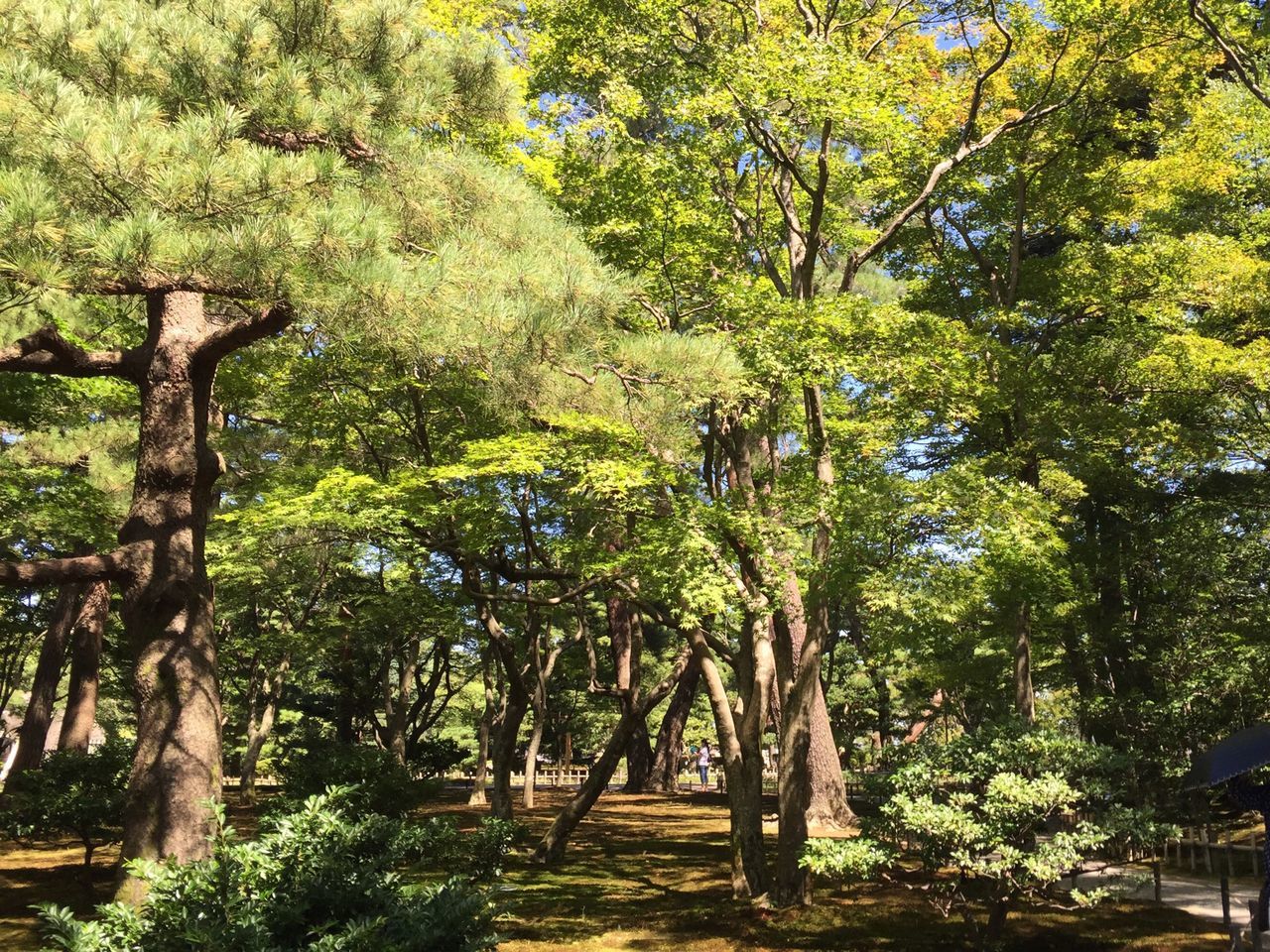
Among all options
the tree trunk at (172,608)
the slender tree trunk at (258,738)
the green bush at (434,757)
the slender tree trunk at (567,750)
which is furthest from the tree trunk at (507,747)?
the slender tree trunk at (567,750)

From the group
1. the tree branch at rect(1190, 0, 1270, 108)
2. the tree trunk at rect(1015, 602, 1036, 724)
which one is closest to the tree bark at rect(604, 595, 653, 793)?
the tree trunk at rect(1015, 602, 1036, 724)

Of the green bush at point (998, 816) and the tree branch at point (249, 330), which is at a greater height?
the tree branch at point (249, 330)

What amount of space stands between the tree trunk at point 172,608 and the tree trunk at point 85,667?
882 centimetres

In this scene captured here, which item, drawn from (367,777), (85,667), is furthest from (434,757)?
(367,777)

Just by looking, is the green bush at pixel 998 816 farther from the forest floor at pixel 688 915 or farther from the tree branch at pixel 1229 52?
the tree branch at pixel 1229 52

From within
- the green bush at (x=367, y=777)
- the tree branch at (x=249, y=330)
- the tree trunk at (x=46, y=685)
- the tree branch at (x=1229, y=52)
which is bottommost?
the green bush at (x=367, y=777)

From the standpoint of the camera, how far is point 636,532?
881 cm

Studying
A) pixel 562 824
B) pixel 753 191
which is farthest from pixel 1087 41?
pixel 562 824

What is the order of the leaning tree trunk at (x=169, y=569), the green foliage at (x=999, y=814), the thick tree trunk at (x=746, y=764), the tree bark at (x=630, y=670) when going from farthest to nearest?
the tree bark at (x=630, y=670), the thick tree trunk at (x=746, y=764), the leaning tree trunk at (x=169, y=569), the green foliage at (x=999, y=814)

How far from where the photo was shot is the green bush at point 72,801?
9.27 metres

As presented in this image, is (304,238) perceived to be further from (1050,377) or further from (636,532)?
(1050,377)

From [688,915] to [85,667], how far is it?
36.4 feet

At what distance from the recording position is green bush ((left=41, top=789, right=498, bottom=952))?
11.4ft

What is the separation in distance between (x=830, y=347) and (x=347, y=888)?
19.4ft
